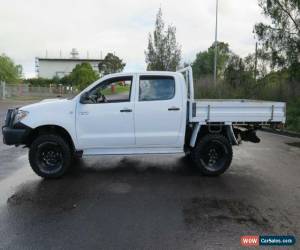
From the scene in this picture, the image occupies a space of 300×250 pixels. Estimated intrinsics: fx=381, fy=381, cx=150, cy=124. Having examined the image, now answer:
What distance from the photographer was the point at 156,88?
7840 millimetres

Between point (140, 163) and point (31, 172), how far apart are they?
2.51 metres

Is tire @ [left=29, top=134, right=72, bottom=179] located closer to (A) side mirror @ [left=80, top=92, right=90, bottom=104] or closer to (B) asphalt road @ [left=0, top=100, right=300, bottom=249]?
(B) asphalt road @ [left=0, top=100, right=300, bottom=249]

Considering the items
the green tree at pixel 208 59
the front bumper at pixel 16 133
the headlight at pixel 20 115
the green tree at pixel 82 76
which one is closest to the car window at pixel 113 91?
the headlight at pixel 20 115

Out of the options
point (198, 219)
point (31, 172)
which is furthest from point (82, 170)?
point (198, 219)

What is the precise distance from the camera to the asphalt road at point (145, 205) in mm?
4707

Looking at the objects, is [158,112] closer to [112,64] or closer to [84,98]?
[84,98]

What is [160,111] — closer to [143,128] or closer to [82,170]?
[143,128]

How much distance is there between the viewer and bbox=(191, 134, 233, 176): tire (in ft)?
25.7

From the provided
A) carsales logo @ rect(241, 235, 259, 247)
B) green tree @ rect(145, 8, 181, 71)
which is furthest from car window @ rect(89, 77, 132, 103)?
green tree @ rect(145, 8, 181, 71)

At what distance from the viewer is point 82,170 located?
8.38m

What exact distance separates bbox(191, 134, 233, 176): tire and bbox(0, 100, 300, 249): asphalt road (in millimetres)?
224

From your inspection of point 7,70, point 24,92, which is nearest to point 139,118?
point 24,92

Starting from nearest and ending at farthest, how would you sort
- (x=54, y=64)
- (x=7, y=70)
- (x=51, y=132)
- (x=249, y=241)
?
(x=249, y=241)
(x=51, y=132)
(x=7, y=70)
(x=54, y=64)

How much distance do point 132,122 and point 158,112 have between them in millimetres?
561
